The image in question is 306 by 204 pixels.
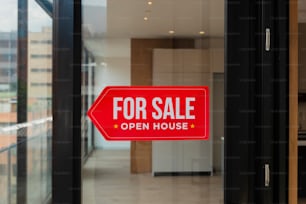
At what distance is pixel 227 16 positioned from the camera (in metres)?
1.80

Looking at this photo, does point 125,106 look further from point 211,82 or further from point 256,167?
Answer: point 256,167

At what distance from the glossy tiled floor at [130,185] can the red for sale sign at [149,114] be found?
181 mm

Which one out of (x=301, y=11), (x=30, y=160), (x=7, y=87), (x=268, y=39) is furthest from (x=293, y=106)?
(x=30, y=160)

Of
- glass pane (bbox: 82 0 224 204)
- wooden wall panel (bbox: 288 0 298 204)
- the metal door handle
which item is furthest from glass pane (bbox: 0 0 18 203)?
wooden wall panel (bbox: 288 0 298 204)

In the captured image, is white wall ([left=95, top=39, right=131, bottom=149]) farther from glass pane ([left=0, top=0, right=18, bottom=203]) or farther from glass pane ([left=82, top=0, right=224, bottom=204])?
glass pane ([left=0, top=0, right=18, bottom=203])

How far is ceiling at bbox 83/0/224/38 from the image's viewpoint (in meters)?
1.83

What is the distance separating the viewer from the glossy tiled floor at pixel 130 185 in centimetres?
185

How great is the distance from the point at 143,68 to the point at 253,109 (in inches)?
23.0

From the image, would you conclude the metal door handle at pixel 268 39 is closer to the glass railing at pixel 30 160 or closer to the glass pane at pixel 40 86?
the glass pane at pixel 40 86

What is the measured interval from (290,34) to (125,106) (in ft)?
2.96

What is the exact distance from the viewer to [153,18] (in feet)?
6.95

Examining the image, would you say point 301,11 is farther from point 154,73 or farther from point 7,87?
point 7,87

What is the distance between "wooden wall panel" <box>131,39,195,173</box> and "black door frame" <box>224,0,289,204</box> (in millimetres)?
332

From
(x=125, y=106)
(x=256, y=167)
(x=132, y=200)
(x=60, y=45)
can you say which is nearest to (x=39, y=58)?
(x=60, y=45)
